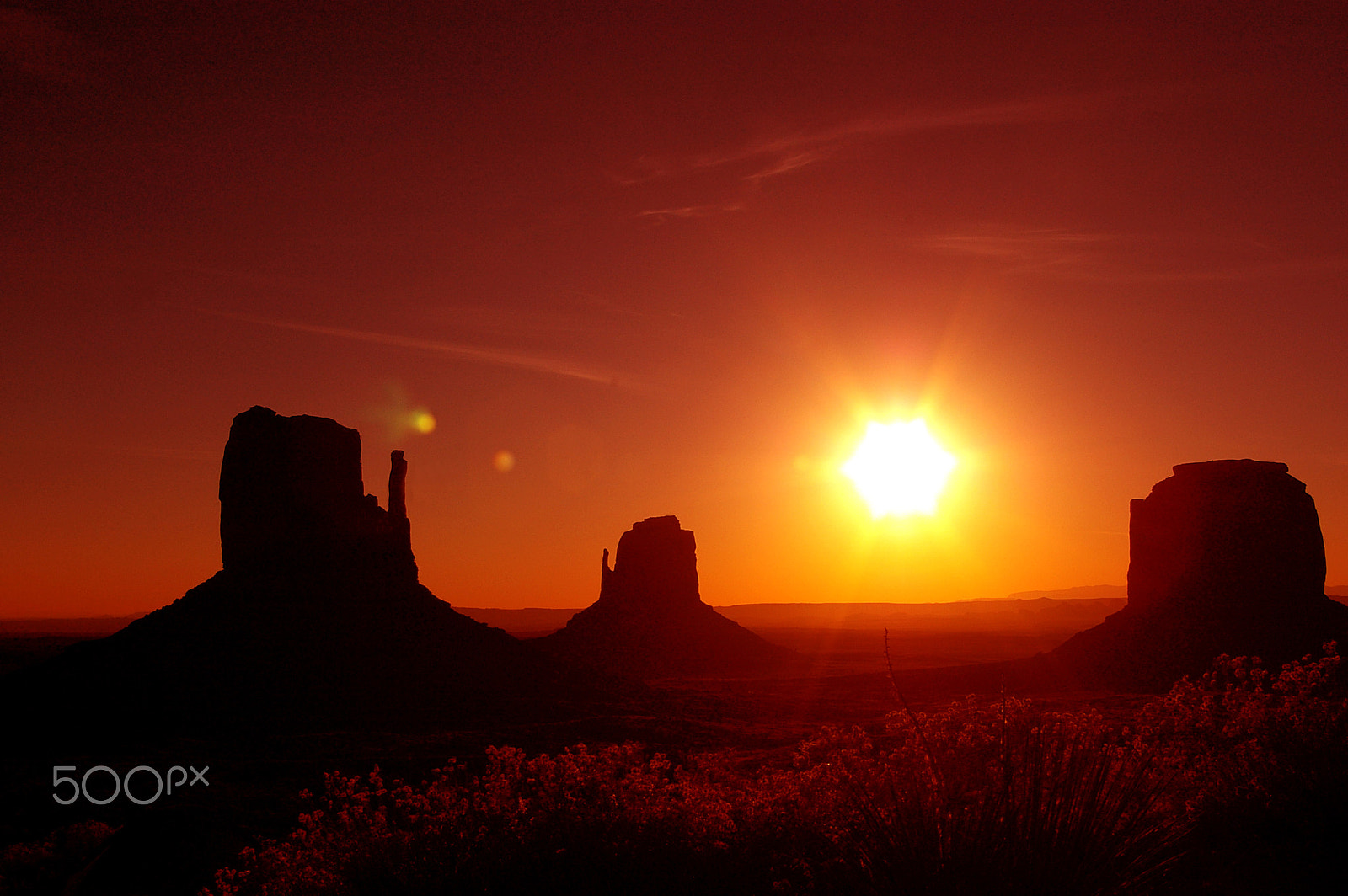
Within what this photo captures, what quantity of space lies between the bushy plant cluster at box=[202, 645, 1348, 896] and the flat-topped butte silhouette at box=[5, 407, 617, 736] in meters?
33.4

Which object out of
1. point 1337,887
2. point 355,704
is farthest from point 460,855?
point 355,704

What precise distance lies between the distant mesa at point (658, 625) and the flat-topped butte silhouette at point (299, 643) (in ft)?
92.8

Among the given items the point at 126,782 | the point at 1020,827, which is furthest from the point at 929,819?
the point at 126,782

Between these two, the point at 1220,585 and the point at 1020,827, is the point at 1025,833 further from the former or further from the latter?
the point at 1220,585

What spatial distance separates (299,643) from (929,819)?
41.7 m

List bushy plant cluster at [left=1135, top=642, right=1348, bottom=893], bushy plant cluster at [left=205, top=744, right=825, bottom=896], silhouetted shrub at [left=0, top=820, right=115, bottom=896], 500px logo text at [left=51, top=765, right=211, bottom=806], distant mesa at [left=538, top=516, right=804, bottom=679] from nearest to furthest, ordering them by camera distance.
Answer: bushy plant cluster at [left=1135, top=642, right=1348, bottom=893], bushy plant cluster at [left=205, top=744, right=825, bottom=896], silhouetted shrub at [left=0, top=820, right=115, bottom=896], 500px logo text at [left=51, top=765, right=211, bottom=806], distant mesa at [left=538, top=516, right=804, bottom=679]

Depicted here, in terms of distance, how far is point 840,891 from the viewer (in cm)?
667

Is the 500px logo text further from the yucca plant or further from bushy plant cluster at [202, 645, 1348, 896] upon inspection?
the yucca plant

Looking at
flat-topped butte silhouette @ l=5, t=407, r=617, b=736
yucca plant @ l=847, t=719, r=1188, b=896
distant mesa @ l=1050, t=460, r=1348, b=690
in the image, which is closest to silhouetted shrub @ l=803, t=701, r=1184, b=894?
yucca plant @ l=847, t=719, r=1188, b=896

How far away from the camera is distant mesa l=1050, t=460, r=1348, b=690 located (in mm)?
48750

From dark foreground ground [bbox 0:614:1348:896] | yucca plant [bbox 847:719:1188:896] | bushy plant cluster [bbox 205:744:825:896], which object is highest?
yucca plant [bbox 847:719:1188:896]

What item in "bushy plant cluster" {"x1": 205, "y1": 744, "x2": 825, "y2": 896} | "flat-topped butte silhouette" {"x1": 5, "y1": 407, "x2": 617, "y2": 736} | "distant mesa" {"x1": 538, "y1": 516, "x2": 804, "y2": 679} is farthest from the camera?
"distant mesa" {"x1": 538, "y1": 516, "x2": 804, "y2": 679}

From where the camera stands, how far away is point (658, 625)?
3364 inches

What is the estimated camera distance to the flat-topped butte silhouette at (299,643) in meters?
39.1
